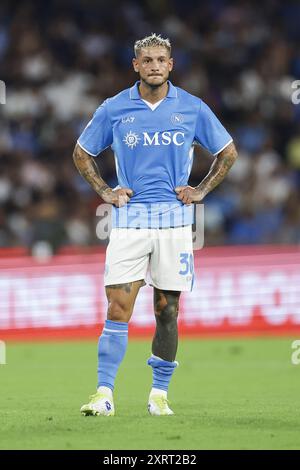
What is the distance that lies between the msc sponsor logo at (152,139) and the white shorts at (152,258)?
596 millimetres

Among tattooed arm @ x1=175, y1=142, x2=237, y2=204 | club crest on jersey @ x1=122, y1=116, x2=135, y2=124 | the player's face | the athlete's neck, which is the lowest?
tattooed arm @ x1=175, y1=142, x2=237, y2=204

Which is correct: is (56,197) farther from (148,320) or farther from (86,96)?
(148,320)

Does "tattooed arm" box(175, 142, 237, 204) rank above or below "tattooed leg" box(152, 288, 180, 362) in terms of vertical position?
above

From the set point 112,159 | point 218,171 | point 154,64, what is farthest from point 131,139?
point 112,159

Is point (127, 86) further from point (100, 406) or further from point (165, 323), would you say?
point (100, 406)

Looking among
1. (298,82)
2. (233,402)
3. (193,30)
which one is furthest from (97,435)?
(193,30)

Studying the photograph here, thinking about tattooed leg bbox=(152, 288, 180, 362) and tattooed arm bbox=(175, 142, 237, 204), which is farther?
tattooed arm bbox=(175, 142, 237, 204)

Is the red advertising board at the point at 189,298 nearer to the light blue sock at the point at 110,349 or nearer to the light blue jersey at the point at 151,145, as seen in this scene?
the light blue jersey at the point at 151,145

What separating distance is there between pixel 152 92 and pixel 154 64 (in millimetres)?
222

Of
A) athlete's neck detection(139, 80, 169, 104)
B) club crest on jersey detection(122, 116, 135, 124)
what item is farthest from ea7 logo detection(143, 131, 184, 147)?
athlete's neck detection(139, 80, 169, 104)

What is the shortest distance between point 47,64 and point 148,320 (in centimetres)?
623

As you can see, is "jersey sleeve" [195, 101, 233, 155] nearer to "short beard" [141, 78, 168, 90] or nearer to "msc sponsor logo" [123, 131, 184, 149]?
"msc sponsor logo" [123, 131, 184, 149]

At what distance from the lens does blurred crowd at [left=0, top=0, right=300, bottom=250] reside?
60.4ft

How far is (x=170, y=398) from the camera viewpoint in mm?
10062
